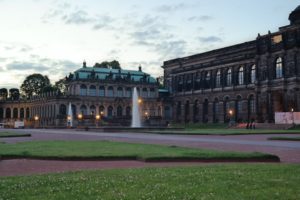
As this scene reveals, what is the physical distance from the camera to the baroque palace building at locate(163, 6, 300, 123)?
3182 inches

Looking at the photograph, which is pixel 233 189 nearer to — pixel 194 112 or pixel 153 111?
pixel 194 112

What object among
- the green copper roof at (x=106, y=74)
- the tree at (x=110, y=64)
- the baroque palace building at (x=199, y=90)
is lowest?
the baroque palace building at (x=199, y=90)

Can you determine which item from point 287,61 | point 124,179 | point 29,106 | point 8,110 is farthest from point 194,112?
point 124,179

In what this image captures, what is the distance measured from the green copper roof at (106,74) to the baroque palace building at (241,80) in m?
11.4

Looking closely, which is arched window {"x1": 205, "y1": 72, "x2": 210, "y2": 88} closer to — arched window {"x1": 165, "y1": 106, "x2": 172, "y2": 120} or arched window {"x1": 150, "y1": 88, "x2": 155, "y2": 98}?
arched window {"x1": 165, "y1": 106, "x2": 172, "y2": 120}

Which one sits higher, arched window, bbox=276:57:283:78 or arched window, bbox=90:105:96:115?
arched window, bbox=276:57:283:78

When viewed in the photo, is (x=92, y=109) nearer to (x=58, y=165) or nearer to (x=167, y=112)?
(x=167, y=112)

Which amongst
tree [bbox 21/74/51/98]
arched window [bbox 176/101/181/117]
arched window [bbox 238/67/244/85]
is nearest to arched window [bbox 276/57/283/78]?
arched window [bbox 238/67/244/85]

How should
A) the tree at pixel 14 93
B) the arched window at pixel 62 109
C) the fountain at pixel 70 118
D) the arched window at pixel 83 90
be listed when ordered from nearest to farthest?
the fountain at pixel 70 118 < the arched window at pixel 62 109 < the arched window at pixel 83 90 < the tree at pixel 14 93

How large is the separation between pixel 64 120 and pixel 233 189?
110122 mm

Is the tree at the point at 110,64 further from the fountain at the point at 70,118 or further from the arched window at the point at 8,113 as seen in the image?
the fountain at the point at 70,118

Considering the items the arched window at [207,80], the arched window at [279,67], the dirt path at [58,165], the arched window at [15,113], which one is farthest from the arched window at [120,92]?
the dirt path at [58,165]

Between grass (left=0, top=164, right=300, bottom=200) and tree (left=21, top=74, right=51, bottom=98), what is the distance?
159 metres

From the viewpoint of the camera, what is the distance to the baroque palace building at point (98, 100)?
121 meters
